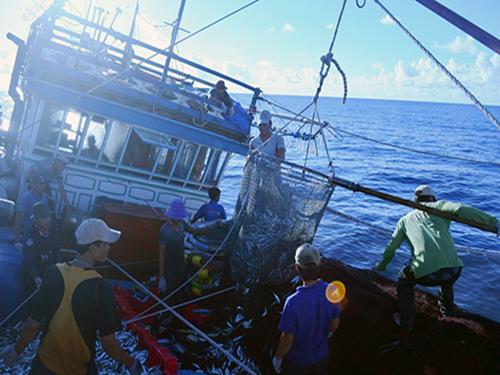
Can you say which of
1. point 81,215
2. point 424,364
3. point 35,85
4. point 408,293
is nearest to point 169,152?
point 81,215

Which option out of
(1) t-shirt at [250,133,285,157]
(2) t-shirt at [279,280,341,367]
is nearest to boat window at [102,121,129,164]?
(1) t-shirt at [250,133,285,157]

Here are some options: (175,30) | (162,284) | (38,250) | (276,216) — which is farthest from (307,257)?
(175,30)

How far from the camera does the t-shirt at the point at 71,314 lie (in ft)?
11.0

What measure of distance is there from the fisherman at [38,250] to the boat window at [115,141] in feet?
10.4

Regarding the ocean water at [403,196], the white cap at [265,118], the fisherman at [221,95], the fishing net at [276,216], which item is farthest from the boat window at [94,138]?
the ocean water at [403,196]

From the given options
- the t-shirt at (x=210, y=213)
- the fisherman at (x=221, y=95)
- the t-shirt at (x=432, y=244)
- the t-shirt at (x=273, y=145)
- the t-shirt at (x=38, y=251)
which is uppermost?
the fisherman at (x=221, y=95)

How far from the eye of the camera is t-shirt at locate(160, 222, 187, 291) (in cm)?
644

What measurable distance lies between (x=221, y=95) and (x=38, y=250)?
6388 millimetres

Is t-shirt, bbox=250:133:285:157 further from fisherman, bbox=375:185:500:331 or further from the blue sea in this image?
the blue sea

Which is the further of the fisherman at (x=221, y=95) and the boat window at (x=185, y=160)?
the fisherman at (x=221, y=95)

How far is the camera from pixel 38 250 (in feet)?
21.0

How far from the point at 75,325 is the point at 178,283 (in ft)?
11.2

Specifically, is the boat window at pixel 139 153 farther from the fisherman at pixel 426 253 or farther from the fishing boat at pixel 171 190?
the fisherman at pixel 426 253

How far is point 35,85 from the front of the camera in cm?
828
